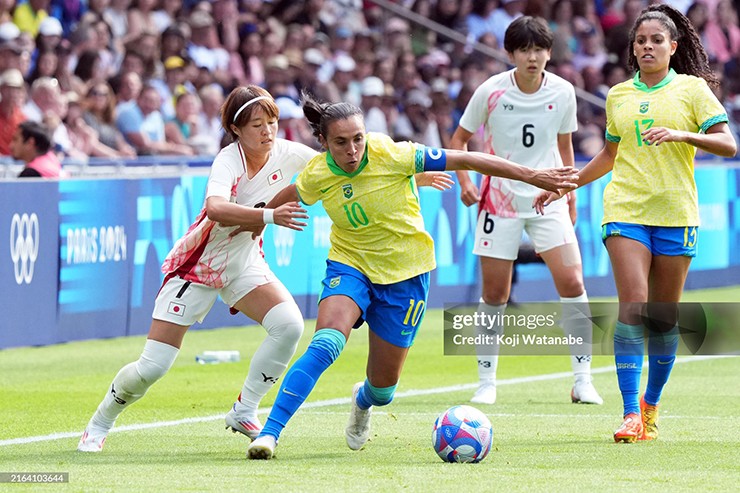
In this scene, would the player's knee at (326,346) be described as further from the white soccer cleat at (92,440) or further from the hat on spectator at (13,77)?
the hat on spectator at (13,77)

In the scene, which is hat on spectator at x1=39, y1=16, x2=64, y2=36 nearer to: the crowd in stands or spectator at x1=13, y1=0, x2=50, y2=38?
the crowd in stands

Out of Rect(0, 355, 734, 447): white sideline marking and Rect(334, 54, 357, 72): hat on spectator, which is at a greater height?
Rect(334, 54, 357, 72): hat on spectator

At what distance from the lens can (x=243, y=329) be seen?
15.6 m

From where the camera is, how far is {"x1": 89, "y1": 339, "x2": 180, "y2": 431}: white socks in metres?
7.89

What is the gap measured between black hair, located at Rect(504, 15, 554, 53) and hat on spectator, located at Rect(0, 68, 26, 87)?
7.54m

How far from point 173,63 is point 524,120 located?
29.4 ft

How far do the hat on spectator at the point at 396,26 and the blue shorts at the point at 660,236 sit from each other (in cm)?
1469

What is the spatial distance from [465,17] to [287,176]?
16.3 meters

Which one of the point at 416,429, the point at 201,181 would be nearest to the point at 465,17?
the point at 201,181

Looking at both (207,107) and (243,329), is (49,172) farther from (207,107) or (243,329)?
(207,107)

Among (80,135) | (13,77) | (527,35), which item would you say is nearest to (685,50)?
(527,35)

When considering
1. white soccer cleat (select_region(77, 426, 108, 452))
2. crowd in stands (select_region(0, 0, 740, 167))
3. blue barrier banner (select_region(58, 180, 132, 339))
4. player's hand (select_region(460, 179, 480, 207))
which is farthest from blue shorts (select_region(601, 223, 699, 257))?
crowd in stands (select_region(0, 0, 740, 167))

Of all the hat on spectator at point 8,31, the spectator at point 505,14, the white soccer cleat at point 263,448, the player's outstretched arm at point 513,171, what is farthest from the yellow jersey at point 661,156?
the spectator at point 505,14

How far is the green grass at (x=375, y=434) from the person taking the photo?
6.79 metres
